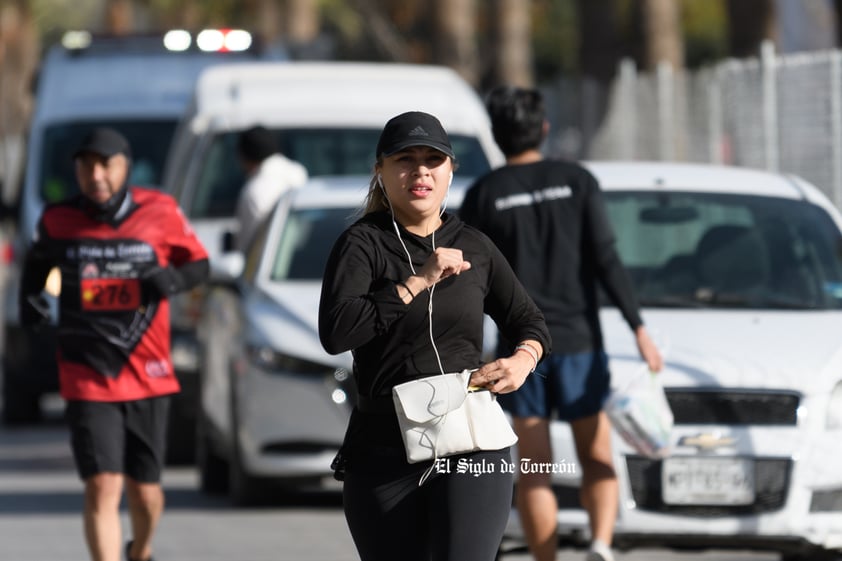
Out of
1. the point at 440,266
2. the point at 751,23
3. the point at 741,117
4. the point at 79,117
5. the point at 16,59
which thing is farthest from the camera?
the point at 16,59

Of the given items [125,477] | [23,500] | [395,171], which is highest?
[395,171]

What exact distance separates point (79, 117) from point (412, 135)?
36.5 ft

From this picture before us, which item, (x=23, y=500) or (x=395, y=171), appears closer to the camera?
(x=395, y=171)

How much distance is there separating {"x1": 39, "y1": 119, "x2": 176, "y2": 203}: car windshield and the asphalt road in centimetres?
266

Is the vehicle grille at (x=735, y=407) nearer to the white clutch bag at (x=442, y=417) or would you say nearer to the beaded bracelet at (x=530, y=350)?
the beaded bracelet at (x=530, y=350)

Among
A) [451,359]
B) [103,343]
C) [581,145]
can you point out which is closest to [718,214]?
[103,343]

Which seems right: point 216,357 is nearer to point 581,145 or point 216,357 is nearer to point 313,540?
point 313,540

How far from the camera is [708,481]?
8.40 meters

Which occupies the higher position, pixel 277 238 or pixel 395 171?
pixel 395 171

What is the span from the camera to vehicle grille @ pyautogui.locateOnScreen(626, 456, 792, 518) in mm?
8391

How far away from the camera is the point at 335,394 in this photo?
35.3 ft

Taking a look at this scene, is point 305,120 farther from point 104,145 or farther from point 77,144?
point 104,145

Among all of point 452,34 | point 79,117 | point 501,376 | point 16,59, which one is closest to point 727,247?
point 501,376

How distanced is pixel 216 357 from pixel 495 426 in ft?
21.5
